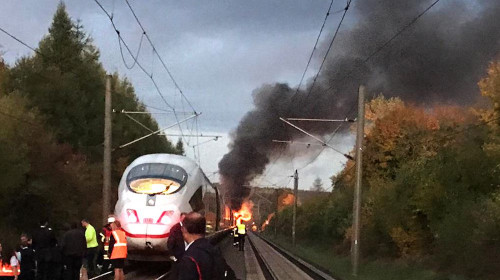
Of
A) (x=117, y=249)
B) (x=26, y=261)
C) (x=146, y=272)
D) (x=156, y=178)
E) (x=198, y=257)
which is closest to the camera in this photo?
(x=198, y=257)

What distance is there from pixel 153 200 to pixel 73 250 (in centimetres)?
624

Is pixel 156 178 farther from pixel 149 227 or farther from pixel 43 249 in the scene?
pixel 43 249

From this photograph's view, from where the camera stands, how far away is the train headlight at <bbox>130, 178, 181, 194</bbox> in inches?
951

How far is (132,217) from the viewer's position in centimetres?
2356

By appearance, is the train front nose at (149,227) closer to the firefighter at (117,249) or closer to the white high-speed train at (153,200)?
the white high-speed train at (153,200)

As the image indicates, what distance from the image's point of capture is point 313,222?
69.6 metres

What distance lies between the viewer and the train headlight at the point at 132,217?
23.5 m

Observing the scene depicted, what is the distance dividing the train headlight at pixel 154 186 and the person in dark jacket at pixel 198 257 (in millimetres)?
18035

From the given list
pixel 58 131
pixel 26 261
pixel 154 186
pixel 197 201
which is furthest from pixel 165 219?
pixel 58 131

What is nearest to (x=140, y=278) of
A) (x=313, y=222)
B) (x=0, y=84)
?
(x=0, y=84)

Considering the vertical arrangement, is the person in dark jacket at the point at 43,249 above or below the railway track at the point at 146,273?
above

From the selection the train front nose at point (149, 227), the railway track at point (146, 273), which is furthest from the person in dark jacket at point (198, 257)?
the train front nose at point (149, 227)

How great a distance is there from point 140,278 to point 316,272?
9012mm

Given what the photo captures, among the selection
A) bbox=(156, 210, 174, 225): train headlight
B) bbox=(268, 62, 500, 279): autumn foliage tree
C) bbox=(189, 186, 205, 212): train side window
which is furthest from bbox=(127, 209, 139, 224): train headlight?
bbox=(268, 62, 500, 279): autumn foliage tree
